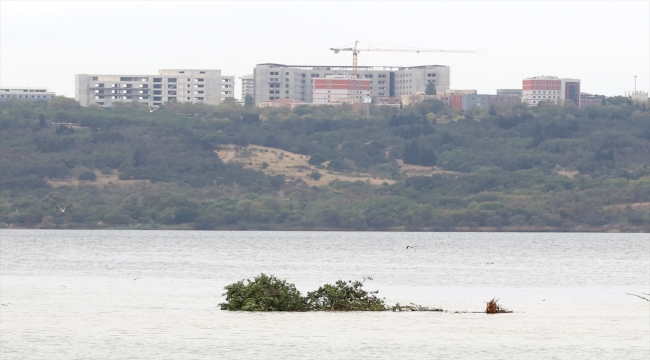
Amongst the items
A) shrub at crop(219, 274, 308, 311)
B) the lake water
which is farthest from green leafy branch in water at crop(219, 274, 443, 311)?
the lake water

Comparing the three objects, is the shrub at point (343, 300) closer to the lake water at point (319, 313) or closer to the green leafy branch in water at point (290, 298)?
the green leafy branch in water at point (290, 298)

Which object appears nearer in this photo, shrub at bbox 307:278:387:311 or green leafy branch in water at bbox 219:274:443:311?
green leafy branch in water at bbox 219:274:443:311

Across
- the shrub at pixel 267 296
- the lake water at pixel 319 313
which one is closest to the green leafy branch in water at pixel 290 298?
the shrub at pixel 267 296

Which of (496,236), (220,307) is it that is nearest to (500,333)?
(220,307)

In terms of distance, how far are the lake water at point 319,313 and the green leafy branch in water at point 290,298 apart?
1.92ft

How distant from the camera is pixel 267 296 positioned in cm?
4850

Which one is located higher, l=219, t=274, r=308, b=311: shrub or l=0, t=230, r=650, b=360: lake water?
l=219, t=274, r=308, b=311: shrub

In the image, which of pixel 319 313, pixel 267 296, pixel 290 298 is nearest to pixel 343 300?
pixel 319 313

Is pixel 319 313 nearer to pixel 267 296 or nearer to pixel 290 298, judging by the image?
pixel 290 298

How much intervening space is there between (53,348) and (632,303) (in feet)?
103

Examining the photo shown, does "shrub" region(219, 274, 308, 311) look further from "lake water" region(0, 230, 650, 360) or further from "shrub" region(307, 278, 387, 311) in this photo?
"lake water" region(0, 230, 650, 360)

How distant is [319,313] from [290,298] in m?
1.27

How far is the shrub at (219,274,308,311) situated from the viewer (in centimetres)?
4853

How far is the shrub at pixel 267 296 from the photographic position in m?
48.5
